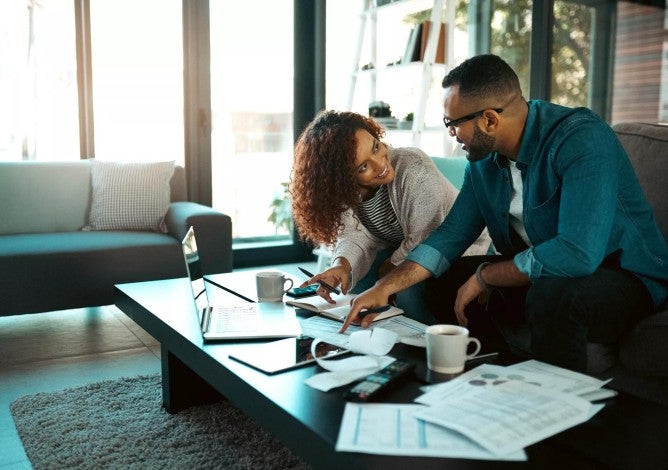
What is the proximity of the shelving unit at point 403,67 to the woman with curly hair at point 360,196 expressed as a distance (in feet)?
5.71

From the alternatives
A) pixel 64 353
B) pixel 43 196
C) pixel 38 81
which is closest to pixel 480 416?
pixel 64 353

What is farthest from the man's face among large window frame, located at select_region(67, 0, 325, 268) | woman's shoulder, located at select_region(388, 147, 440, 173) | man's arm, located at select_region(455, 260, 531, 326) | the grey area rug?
large window frame, located at select_region(67, 0, 325, 268)

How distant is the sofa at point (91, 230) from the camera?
275 cm

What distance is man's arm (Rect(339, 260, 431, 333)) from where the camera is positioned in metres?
1.59

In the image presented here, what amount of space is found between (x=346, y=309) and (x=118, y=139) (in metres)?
2.96

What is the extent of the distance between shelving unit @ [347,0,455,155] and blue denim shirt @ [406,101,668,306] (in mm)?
2110

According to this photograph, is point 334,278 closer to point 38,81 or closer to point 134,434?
point 134,434

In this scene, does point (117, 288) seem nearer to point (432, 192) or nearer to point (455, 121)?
point (432, 192)

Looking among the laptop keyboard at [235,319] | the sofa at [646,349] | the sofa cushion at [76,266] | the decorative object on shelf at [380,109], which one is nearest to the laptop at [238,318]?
the laptop keyboard at [235,319]

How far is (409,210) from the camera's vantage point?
2.15m

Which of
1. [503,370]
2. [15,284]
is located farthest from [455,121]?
[15,284]

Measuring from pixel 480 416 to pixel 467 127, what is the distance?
2.90 feet

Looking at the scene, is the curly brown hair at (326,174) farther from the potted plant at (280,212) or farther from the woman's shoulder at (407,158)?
the potted plant at (280,212)

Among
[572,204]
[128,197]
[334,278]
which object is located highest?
[572,204]
